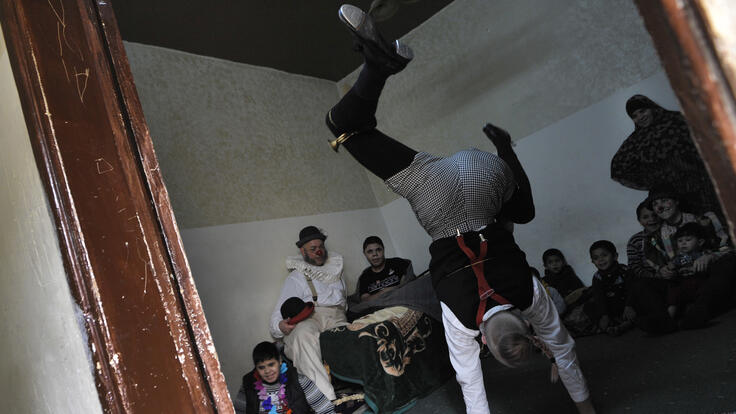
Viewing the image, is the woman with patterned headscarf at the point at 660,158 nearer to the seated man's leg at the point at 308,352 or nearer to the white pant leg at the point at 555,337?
the white pant leg at the point at 555,337

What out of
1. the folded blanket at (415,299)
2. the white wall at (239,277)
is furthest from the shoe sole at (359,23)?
the white wall at (239,277)

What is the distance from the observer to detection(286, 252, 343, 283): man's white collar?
165 inches

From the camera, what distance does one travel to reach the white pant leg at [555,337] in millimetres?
1891

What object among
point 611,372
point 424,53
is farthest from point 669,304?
point 424,53

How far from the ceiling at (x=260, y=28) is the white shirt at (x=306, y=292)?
2007mm

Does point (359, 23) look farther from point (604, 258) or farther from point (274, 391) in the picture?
point (604, 258)

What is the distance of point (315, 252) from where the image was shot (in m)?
4.32

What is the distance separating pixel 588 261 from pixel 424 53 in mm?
2437

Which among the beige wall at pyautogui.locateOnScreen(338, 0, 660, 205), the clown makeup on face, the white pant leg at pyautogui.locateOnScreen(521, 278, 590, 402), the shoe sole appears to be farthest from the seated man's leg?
the shoe sole

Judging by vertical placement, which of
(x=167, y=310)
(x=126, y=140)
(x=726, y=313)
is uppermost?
(x=126, y=140)

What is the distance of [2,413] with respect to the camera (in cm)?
125

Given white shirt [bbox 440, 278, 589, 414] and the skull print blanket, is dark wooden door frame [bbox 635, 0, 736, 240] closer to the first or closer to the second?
white shirt [bbox 440, 278, 589, 414]

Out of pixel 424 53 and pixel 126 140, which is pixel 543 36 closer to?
pixel 424 53

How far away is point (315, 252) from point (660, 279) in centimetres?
246
